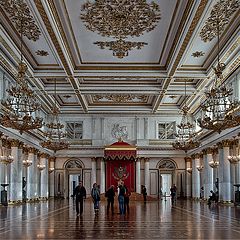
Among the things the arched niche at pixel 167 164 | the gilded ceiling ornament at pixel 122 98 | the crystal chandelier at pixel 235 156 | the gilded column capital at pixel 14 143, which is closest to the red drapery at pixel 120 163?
the arched niche at pixel 167 164

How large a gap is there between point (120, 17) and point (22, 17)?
3.58 meters

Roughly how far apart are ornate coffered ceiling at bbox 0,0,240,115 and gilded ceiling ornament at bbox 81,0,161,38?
35 mm

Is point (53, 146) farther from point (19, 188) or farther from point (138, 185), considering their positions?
point (138, 185)

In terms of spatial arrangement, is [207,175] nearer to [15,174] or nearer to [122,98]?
[122,98]

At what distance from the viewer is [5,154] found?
29875 millimetres

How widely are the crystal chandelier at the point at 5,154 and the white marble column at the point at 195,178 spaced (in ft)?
55.6

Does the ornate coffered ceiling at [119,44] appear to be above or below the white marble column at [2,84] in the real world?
above

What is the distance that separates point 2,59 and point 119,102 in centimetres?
1681

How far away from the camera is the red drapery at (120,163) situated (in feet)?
133

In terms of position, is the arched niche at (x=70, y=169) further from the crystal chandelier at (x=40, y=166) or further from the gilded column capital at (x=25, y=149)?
the gilded column capital at (x=25, y=149)

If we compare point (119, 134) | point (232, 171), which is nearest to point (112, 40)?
point (232, 171)

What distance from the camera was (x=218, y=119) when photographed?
18453 mm

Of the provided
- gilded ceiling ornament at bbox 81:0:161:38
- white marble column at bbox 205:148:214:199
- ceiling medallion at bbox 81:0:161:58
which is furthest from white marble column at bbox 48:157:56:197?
gilded ceiling ornament at bbox 81:0:161:38

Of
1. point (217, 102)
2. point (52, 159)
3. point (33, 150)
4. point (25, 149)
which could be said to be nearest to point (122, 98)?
point (33, 150)
